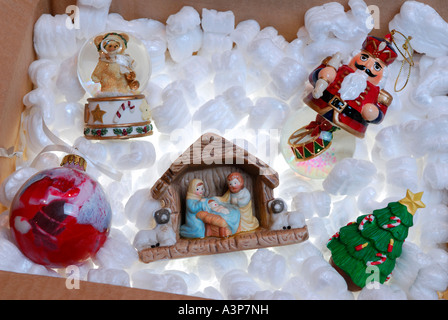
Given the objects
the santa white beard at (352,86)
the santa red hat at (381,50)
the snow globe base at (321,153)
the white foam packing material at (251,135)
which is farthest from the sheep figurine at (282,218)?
the santa red hat at (381,50)

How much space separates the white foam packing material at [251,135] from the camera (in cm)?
139

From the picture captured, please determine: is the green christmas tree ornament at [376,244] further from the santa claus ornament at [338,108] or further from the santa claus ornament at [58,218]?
the santa claus ornament at [58,218]

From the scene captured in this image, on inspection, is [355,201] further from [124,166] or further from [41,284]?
[41,284]

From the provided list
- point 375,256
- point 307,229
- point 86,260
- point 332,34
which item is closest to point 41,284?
point 86,260

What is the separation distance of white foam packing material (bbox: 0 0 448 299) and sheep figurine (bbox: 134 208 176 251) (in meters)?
0.03

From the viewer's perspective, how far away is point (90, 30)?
67.6 inches

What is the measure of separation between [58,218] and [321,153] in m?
0.79

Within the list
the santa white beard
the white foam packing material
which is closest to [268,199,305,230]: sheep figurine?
the white foam packing material

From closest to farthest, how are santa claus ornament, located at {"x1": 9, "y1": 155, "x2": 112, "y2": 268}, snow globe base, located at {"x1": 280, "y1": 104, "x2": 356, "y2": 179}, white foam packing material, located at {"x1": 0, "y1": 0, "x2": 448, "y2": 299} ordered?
santa claus ornament, located at {"x1": 9, "y1": 155, "x2": 112, "y2": 268}, white foam packing material, located at {"x1": 0, "y1": 0, "x2": 448, "y2": 299}, snow globe base, located at {"x1": 280, "y1": 104, "x2": 356, "y2": 179}

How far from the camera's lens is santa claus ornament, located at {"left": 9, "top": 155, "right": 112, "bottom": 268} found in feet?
4.12

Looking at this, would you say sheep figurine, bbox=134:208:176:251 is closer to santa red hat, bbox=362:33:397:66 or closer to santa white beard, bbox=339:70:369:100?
santa white beard, bbox=339:70:369:100

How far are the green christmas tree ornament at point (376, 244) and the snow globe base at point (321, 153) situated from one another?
25 cm

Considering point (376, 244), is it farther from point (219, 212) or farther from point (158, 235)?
point (158, 235)

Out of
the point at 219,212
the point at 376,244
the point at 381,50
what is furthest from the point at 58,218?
the point at 381,50
